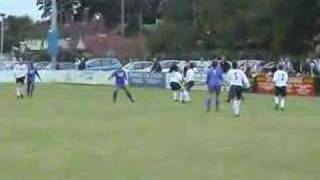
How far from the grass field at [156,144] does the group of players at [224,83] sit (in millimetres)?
697

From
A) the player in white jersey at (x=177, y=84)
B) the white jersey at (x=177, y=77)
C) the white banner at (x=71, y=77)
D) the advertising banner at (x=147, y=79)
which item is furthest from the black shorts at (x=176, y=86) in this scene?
the white banner at (x=71, y=77)

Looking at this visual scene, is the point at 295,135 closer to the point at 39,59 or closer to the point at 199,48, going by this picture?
the point at 199,48

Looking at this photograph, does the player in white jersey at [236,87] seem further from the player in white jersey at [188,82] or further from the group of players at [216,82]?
the player in white jersey at [188,82]

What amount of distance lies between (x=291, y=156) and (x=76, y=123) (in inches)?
347

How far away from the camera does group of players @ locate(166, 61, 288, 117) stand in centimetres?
2825

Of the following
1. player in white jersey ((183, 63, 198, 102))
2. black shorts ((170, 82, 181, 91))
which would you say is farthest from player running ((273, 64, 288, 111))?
black shorts ((170, 82, 181, 91))

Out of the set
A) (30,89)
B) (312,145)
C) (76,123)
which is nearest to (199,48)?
(30,89)

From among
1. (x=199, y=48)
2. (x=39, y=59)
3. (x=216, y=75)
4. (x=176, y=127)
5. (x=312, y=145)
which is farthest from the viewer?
(x=39, y=59)

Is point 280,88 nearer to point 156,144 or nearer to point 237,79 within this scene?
point 237,79

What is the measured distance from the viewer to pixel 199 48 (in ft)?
290

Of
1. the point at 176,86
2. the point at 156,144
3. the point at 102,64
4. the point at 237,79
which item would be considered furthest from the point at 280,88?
→ the point at 102,64

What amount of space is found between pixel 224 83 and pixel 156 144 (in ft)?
53.1

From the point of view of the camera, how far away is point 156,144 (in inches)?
719

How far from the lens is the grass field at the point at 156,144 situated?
14047 millimetres
